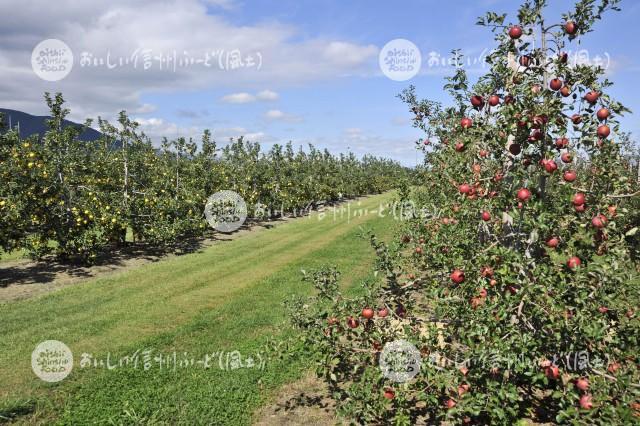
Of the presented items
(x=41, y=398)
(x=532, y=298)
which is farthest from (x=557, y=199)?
(x=41, y=398)

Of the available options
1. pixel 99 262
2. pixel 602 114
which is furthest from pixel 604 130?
pixel 99 262

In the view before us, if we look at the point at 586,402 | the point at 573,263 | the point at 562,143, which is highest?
the point at 562,143

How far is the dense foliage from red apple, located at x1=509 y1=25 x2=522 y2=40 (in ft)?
29.7

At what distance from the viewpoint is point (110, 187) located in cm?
1577

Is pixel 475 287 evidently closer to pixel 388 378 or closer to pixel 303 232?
pixel 388 378

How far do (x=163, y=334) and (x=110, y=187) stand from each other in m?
9.38

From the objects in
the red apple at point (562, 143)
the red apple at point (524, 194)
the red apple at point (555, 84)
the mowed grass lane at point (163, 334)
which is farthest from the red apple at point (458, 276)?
the red apple at point (555, 84)

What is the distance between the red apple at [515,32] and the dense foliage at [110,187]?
29.7ft

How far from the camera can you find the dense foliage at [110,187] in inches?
484

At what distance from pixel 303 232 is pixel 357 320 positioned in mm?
17791

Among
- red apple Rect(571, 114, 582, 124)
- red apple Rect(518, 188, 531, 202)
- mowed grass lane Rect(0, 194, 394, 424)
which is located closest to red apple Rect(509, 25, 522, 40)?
red apple Rect(571, 114, 582, 124)

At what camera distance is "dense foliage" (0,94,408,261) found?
40.3 ft

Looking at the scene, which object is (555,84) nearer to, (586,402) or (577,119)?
(577,119)

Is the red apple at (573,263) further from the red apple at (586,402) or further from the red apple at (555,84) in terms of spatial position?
the red apple at (555,84)
